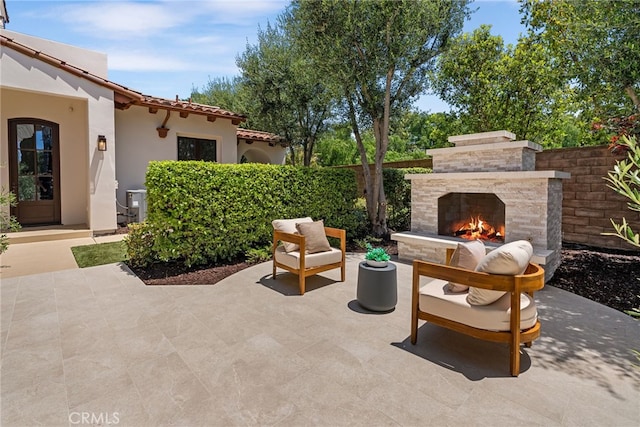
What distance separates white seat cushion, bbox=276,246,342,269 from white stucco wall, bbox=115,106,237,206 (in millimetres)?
6888

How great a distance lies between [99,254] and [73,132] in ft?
15.2

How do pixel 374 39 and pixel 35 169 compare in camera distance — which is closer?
pixel 374 39

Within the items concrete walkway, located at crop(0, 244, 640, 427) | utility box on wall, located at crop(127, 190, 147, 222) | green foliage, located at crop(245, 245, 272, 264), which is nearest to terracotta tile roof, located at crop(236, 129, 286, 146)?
utility box on wall, located at crop(127, 190, 147, 222)

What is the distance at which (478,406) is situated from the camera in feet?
7.81

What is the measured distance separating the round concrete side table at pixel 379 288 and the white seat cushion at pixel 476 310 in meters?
0.75

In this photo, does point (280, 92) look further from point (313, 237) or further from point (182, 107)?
point (313, 237)

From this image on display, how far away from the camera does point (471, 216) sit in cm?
698

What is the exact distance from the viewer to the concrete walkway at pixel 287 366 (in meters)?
2.31

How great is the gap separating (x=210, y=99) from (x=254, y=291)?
18240mm

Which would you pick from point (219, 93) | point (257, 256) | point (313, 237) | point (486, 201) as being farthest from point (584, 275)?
point (219, 93)

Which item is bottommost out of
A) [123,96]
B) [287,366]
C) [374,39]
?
[287,366]

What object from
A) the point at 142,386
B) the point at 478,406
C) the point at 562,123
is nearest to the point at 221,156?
the point at 142,386

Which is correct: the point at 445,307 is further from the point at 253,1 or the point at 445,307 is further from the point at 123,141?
the point at 123,141

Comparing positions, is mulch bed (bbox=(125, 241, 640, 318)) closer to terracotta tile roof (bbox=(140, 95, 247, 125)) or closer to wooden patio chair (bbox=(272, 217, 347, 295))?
wooden patio chair (bbox=(272, 217, 347, 295))
